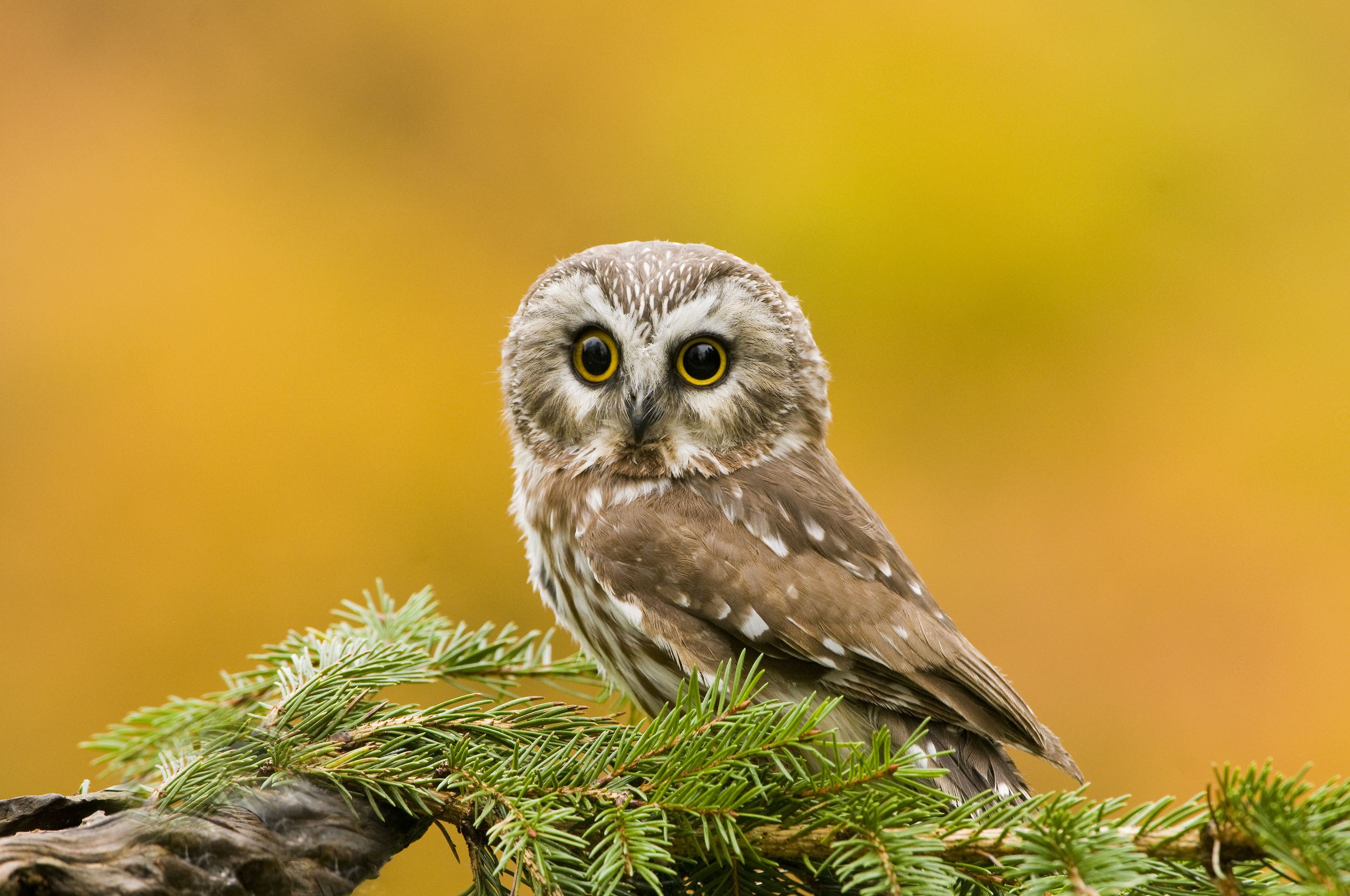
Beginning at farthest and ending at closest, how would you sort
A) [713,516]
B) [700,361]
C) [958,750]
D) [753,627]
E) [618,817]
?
1. [700,361]
2. [713,516]
3. [958,750]
4. [753,627]
5. [618,817]

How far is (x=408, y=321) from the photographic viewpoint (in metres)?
4.20

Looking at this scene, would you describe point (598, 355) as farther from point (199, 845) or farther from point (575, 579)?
point (199, 845)

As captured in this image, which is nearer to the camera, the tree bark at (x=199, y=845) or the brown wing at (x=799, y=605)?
the tree bark at (x=199, y=845)

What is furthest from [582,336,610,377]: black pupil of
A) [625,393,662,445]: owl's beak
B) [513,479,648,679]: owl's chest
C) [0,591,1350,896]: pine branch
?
[0,591,1350,896]: pine branch

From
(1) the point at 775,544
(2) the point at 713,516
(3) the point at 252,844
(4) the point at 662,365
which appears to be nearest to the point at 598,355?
(4) the point at 662,365

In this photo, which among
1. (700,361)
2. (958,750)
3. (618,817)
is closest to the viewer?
(618,817)

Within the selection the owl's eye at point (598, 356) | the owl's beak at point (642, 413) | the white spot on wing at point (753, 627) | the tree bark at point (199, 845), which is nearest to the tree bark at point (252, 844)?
the tree bark at point (199, 845)

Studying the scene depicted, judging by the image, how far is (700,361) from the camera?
8.31 ft

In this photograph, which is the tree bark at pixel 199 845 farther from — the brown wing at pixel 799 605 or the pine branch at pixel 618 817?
the brown wing at pixel 799 605

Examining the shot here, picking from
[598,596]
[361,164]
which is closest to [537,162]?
[361,164]

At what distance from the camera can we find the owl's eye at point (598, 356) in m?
2.54

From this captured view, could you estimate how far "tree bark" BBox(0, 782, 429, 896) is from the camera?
142cm

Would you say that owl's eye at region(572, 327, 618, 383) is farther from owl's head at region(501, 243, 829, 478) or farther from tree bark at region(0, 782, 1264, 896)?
tree bark at region(0, 782, 1264, 896)

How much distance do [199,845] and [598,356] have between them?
137 cm
